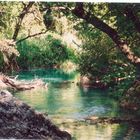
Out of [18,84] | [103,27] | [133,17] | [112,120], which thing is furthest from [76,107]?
A: [18,84]

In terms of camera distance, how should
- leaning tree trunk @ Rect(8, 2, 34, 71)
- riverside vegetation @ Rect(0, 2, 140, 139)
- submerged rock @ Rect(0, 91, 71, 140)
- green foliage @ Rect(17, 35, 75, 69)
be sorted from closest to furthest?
submerged rock @ Rect(0, 91, 71, 140)
riverside vegetation @ Rect(0, 2, 140, 139)
green foliage @ Rect(17, 35, 75, 69)
leaning tree trunk @ Rect(8, 2, 34, 71)

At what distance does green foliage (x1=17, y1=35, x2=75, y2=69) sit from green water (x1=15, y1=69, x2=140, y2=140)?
0.21 m

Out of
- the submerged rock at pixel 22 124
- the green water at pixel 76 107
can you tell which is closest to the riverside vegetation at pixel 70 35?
the green water at pixel 76 107

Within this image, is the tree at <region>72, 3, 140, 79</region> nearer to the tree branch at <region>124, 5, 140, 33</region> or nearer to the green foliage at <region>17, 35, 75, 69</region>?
the tree branch at <region>124, 5, 140, 33</region>

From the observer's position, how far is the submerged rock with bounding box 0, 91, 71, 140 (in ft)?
14.9

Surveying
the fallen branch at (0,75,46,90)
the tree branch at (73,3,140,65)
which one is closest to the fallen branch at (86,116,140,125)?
the tree branch at (73,3,140,65)

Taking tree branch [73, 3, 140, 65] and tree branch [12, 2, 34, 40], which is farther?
tree branch [12, 2, 34, 40]

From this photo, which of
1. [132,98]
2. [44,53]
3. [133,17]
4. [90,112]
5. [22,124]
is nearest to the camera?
[22,124]

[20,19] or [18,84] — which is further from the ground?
[20,19]

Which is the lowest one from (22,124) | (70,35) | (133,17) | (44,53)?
(22,124)

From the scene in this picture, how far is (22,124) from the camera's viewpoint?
15.1 feet

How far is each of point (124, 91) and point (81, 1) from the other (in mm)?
1847

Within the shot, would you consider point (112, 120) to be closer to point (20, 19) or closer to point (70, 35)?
point (70, 35)

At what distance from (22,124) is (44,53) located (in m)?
1.41
